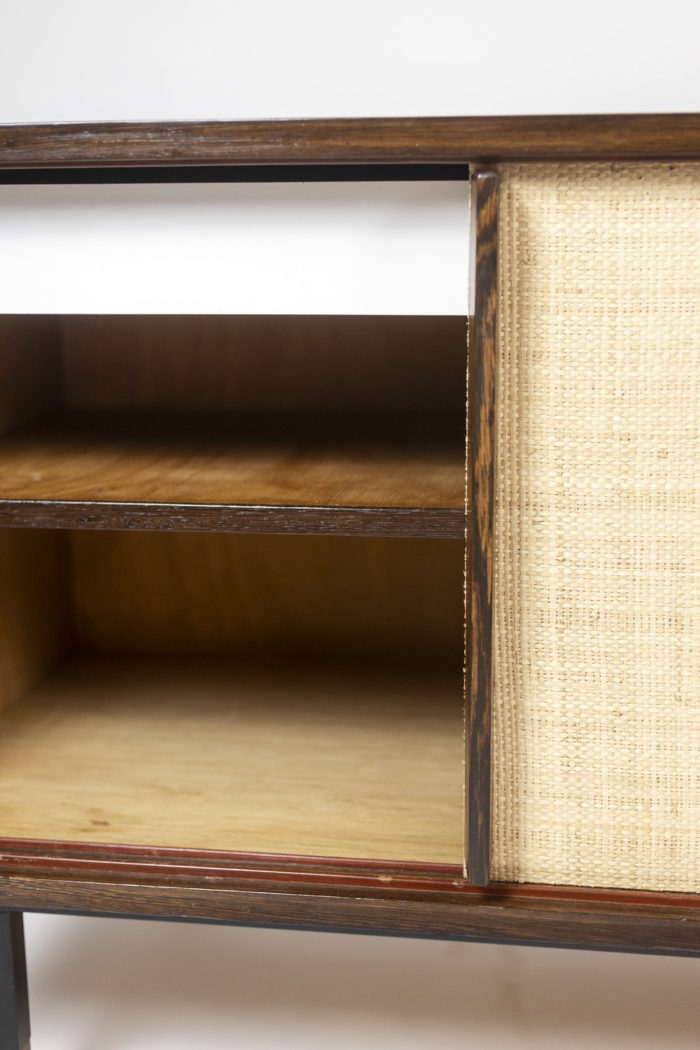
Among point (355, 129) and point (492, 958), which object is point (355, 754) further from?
point (355, 129)

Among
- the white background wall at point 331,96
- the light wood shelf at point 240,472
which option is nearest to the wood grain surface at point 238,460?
the light wood shelf at point 240,472

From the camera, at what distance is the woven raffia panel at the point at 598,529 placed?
95 cm

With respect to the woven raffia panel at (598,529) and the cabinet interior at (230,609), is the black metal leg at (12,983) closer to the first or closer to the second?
the cabinet interior at (230,609)

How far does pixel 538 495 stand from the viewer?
994mm

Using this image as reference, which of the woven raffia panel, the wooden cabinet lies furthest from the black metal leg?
the woven raffia panel

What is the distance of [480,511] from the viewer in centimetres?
98

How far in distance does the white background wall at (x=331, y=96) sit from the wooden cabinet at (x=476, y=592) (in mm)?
271

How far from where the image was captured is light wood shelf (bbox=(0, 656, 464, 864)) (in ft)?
3.80

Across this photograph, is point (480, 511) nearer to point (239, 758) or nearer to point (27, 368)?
point (239, 758)

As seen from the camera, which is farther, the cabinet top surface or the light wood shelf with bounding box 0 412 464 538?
the light wood shelf with bounding box 0 412 464 538

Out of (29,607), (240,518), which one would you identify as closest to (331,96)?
(29,607)

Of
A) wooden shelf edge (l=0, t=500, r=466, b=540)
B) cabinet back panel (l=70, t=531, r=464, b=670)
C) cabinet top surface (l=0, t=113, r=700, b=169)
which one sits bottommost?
cabinet back panel (l=70, t=531, r=464, b=670)

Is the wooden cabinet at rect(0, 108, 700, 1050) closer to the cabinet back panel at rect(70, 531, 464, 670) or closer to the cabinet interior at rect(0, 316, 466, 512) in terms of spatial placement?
the cabinet interior at rect(0, 316, 466, 512)

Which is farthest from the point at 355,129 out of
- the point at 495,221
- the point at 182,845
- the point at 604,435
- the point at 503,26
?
the point at 503,26
